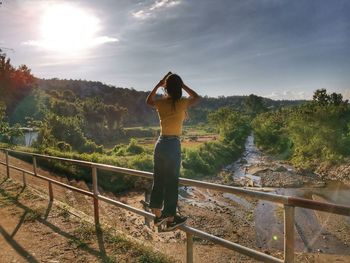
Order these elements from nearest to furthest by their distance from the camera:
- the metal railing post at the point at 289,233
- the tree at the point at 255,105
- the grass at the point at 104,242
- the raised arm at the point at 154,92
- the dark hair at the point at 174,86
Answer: the metal railing post at the point at 289,233, the dark hair at the point at 174,86, the raised arm at the point at 154,92, the grass at the point at 104,242, the tree at the point at 255,105

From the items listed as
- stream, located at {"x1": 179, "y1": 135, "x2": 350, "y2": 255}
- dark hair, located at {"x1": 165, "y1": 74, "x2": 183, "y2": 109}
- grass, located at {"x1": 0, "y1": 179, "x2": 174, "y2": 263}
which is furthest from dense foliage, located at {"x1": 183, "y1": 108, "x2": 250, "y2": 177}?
dark hair, located at {"x1": 165, "y1": 74, "x2": 183, "y2": 109}

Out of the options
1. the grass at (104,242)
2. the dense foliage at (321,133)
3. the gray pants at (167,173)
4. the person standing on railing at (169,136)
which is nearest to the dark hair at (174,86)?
the person standing on railing at (169,136)

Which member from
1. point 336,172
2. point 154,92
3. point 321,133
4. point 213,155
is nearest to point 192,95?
point 154,92

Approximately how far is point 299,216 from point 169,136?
2328cm

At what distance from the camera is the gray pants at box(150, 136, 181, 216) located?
12.8 feet

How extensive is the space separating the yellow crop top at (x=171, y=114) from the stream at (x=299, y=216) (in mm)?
17073

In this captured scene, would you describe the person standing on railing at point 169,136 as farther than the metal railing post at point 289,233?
Yes

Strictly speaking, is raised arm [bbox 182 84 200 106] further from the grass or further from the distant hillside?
the distant hillside

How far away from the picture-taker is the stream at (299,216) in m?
19.5

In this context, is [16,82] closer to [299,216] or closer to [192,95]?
[299,216]

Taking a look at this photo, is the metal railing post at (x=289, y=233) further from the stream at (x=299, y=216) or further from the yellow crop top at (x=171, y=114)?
the stream at (x=299, y=216)

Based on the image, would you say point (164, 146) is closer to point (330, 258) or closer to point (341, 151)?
point (330, 258)

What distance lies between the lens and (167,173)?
398 cm

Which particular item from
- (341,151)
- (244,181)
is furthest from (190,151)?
(341,151)
